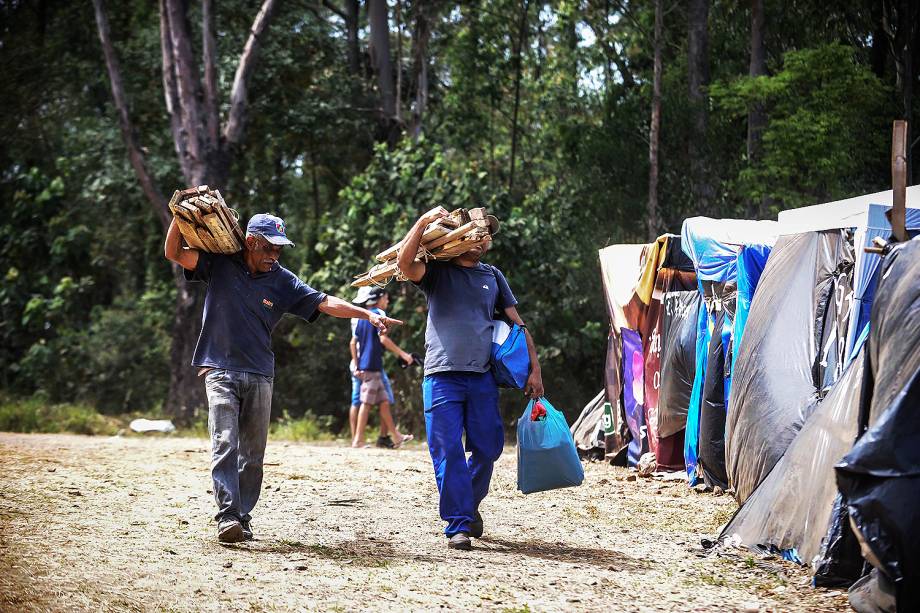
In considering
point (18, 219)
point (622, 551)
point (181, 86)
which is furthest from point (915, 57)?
point (18, 219)

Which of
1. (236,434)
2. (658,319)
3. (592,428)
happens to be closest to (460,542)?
(236,434)

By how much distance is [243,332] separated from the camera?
6324 mm

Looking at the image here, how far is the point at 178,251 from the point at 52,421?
11.5 meters

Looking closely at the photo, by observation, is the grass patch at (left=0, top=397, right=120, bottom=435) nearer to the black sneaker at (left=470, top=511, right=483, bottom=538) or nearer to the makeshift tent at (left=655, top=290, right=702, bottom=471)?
the makeshift tent at (left=655, top=290, right=702, bottom=471)

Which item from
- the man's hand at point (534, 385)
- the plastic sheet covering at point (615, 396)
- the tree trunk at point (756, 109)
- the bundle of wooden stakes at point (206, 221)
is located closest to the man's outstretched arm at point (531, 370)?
the man's hand at point (534, 385)

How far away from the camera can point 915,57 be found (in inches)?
700

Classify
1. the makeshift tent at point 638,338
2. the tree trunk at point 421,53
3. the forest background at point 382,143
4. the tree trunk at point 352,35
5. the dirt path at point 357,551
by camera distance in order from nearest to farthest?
the dirt path at point 357,551
the makeshift tent at point 638,338
the forest background at point 382,143
the tree trunk at point 421,53
the tree trunk at point 352,35

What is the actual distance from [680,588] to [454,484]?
4.89ft

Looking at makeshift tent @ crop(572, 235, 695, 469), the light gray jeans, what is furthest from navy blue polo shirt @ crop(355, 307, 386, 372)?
the light gray jeans

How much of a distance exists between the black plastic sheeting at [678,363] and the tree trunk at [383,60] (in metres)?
12.5

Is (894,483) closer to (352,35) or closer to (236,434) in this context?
(236,434)

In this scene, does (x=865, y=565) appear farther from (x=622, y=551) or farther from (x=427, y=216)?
(x=427, y=216)

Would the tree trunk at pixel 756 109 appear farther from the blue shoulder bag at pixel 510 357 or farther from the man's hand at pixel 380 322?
the man's hand at pixel 380 322

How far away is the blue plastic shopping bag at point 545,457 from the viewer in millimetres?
6648
